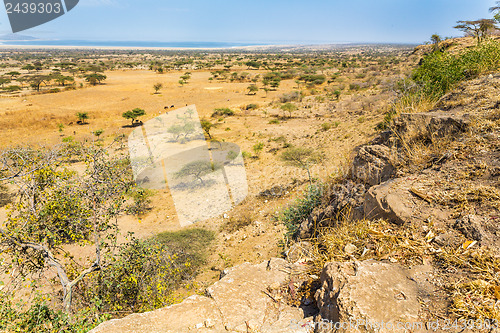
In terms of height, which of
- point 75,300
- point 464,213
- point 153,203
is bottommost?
point 153,203

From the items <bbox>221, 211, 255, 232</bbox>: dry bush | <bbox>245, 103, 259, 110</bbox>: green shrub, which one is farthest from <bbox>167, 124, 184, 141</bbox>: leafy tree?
<bbox>221, 211, 255, 232</bbox>: dry bush

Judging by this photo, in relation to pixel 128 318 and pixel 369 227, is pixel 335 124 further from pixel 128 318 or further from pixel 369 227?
pixel 128 318

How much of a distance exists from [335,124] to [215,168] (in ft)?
30.8

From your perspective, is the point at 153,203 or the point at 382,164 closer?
the point at 382,164

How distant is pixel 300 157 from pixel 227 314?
40.6 ft

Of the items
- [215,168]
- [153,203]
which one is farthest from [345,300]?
[215,168]

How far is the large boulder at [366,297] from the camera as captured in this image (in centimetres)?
204

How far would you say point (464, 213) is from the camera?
284 centimetres

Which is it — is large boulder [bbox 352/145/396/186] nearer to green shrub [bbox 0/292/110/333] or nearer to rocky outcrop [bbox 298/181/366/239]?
rocky outcrop [bbox 298/181/366/239]

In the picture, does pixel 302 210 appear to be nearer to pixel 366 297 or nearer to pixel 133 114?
pixel 366 297

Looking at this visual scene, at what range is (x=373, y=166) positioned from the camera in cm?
491

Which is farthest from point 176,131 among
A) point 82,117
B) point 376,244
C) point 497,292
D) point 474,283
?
point 497,292

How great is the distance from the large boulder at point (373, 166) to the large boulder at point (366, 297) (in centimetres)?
241

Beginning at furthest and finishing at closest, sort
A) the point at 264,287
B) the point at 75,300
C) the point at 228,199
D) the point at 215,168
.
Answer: the point at 215,168 < the point at 228,199 < the point at 75,300 < the point at 264,287
